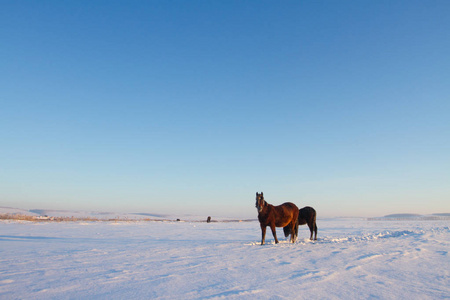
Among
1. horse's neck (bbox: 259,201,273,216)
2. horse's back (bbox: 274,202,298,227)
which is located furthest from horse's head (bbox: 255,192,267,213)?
horse's back (bbox: 274,202,298,227)

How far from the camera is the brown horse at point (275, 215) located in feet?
34.1

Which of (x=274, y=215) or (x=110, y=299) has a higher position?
(x=274, y=215)

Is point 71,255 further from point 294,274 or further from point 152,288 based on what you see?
point 294,274

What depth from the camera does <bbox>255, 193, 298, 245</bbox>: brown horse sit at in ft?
34.1

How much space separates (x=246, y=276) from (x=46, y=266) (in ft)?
15.7

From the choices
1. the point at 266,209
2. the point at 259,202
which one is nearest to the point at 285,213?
the point at 266,209

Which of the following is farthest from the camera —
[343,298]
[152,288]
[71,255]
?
[71,255]

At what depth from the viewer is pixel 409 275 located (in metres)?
5.17

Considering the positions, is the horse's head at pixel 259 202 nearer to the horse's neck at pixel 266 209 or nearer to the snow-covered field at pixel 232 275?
the horse's neck at pixel 266 209

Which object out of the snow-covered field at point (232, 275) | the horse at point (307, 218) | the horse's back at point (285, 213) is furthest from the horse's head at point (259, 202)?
the horse at point (307, 218)

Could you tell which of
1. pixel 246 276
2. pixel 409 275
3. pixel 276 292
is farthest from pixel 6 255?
pixel 409 275

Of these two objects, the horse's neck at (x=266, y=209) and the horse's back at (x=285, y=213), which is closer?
the horse's neck at (x=266, y=209)

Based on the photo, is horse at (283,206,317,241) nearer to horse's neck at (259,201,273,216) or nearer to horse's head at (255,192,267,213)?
horse's neck at (259,201,273,216)

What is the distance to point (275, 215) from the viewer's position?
35.8ft
